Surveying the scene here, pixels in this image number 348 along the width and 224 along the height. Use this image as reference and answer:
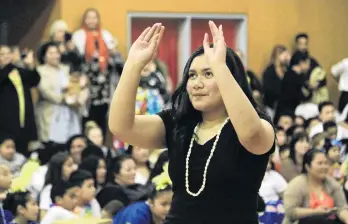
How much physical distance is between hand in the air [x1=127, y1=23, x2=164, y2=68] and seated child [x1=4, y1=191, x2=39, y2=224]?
132 inches

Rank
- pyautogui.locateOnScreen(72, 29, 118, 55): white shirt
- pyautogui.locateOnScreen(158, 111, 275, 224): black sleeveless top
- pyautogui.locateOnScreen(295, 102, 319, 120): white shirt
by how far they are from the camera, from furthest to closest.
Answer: pyautogui.locateOnScreen(295, 102, 319, 120): white shirt → pyautogui.locateOnScreen(72, 29, 118, 55): white shirt → pyautogui.locateOnScreen(158, 111, 275, 224): black sleeveless top

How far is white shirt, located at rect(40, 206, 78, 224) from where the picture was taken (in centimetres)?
595

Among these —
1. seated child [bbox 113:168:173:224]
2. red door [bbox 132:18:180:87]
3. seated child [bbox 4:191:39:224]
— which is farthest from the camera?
red door [bbox 132:18:180:87]

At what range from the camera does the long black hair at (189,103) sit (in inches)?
121

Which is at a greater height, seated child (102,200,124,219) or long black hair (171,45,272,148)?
long black hair (171,45,272,148)

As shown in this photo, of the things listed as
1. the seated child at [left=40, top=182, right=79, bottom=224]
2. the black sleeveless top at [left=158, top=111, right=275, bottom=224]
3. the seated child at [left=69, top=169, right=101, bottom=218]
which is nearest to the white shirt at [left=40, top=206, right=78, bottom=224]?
the seated child at [left=40, top=182, right=79, bottom=224]

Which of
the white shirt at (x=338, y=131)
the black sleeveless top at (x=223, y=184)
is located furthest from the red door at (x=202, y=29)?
the black sleeveless top at (x=223, y=184)

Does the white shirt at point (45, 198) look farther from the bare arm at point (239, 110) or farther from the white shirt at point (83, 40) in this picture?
the bare arm at point (239, 110)

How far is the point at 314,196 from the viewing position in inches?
268

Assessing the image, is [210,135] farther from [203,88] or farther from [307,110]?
[307,110]

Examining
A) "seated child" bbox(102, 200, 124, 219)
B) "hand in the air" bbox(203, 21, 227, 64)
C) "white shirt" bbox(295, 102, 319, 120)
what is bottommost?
"seated child" bbox(102, 200, 124, 219)

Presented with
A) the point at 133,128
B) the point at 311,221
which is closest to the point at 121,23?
the point at 311,221

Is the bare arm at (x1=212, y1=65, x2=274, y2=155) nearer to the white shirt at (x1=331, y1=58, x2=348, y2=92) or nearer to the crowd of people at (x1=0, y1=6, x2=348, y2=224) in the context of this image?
the crowd of people at (x1=0, y1=6, x2=348, y2=224)

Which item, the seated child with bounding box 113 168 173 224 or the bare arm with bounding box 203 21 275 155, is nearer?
the bare arm with bounding box 203 21 275 155
